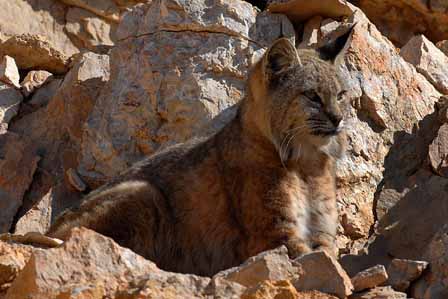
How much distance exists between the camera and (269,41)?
10.5 meters

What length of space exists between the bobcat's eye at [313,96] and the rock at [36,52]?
16.7 ft

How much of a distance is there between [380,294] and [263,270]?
2.59 feet

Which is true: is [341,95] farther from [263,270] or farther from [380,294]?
[263,270]

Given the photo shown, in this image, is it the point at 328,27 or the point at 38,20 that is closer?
the point at 328,27

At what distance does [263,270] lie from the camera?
5426 mm

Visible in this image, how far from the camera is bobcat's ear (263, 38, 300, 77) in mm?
7953

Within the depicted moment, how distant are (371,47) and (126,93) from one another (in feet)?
8.30

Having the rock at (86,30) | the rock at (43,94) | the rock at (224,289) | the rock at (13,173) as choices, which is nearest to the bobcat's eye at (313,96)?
the rock at (224,289)

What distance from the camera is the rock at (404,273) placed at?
620 cm

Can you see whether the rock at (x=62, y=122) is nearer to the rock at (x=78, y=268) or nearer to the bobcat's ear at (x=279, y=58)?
the bobcat's ear at (x=279, y=58)

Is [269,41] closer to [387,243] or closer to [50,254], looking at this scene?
[387,243]

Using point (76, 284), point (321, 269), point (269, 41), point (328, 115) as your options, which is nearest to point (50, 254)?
point (76, 284)

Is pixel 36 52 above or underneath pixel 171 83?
above

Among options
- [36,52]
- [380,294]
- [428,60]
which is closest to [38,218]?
[36,52]
